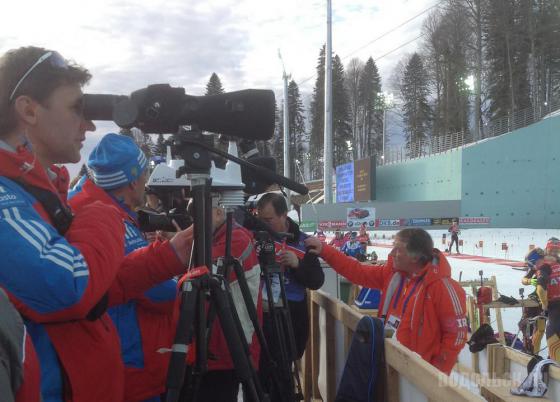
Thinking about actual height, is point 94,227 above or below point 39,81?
below

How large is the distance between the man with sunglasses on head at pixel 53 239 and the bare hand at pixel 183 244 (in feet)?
1.03

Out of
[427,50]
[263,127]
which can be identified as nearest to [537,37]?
[427,50]

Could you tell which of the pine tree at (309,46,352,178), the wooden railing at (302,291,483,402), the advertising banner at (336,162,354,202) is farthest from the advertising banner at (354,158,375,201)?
the wooden railing at (302,291,483,402)

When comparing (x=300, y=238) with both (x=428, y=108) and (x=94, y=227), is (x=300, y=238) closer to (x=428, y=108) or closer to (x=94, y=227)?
(x=94, y=227)

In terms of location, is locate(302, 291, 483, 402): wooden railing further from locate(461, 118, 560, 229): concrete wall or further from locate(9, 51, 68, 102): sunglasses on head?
locate(461, 118, 560, 229): concrete wall

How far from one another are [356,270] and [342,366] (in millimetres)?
986

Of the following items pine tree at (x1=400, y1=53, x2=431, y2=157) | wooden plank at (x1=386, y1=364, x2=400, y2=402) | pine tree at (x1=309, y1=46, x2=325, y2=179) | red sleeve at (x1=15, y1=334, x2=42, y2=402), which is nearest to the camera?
red sleeve at (x1=15, y1=334, x2=42, y2=402)

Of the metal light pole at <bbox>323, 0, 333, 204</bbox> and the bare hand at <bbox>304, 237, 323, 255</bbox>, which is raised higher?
the metal light pole at <bbox>323, 0, 333, 204</bbox>

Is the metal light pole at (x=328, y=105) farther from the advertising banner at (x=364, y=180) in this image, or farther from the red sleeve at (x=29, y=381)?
the advertising banner at (x=364, y=180)

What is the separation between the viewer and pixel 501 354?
440cm

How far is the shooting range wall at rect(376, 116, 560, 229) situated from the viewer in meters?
27.6

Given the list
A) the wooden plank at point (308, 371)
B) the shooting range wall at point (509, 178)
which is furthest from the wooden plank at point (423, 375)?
the shooting range wall at point (509, 178)

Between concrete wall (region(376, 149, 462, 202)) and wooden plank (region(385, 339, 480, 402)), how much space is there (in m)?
31.4

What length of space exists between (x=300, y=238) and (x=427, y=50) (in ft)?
151
